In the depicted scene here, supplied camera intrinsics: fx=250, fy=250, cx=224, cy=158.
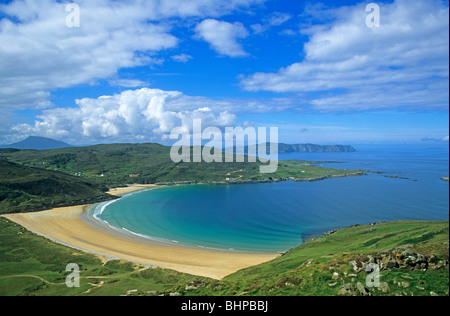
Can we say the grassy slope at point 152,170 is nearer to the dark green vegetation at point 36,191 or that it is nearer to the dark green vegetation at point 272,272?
the dark green vegetation at point 36,191

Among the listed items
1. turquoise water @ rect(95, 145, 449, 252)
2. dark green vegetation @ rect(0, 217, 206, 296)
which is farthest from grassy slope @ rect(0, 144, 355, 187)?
dark green vegetation @ rect(0, 217, 206, 296)

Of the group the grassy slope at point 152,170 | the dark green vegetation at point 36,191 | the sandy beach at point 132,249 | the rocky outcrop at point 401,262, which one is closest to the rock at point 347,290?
the rocky outcrop at point 401,262

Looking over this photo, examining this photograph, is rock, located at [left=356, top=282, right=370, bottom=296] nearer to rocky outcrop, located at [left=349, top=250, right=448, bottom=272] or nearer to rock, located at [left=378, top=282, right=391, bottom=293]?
rock, located at [left=378, top=282, right=391, bottom=293]

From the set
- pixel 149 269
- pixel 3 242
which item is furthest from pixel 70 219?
pixel 149 269

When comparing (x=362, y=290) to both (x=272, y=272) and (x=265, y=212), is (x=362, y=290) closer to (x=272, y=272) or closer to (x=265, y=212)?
(x=272, y=272)

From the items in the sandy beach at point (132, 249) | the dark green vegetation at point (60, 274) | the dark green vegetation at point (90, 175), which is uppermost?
the dark green vegetation at point (90, 175)

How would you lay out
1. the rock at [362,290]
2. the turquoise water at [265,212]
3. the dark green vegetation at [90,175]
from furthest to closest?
the dark green vegetation at [90,175], the turquoise water at [265,212], the rock at [362,290]

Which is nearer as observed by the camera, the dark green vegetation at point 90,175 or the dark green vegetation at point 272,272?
the dark green vegetation at point 272,272
